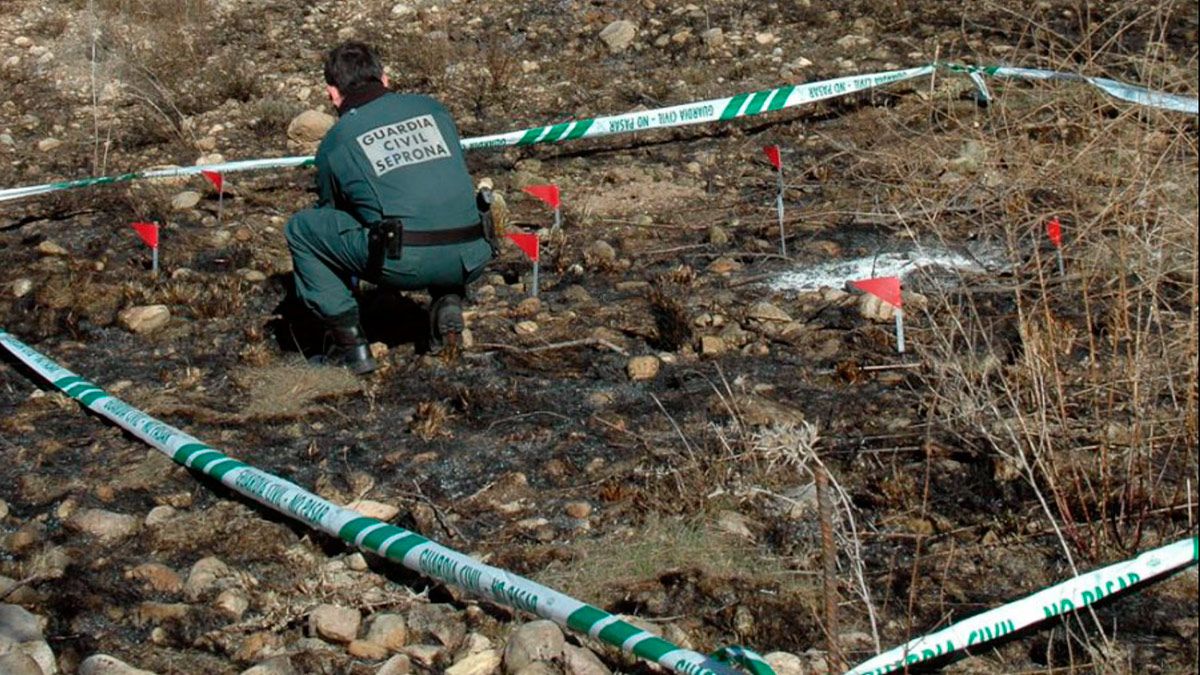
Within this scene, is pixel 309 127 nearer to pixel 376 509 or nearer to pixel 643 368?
pixel 643 368

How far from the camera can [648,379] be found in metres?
5.54

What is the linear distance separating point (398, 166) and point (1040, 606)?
2707 millimetres

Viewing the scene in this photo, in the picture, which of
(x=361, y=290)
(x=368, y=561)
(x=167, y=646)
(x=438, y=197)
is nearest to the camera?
(x=167, y=646)

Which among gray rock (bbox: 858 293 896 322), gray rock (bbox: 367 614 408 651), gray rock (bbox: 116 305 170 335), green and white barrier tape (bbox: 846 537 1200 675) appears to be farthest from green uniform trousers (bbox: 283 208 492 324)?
green and white barrier tape (bbox: 846 537 1200 675)

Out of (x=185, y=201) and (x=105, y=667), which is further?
(x=185, y=201)

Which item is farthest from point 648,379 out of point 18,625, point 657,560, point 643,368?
point 18,625

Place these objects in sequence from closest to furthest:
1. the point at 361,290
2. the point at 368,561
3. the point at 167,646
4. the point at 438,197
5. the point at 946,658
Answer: the point at 946,658 < the point at 167,646 < the point at 368,561 < the point at 438,197 < the point at 361,290

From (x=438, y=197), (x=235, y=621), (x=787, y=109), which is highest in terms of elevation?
(x=438, y=197)

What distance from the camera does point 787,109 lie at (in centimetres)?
823

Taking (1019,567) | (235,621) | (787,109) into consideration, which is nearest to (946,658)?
(1019,567)

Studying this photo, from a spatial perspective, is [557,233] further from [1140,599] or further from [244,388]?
[1140,599]

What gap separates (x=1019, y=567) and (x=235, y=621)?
6.62ft

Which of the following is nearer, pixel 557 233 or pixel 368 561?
pixel 368 561

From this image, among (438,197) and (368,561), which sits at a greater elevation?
(438,197)
